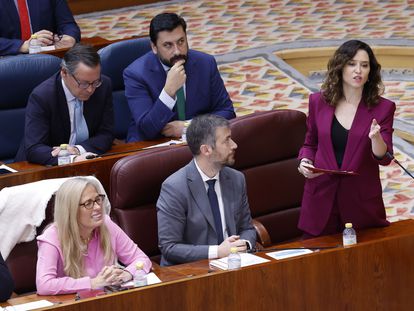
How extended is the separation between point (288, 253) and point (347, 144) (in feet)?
1.73

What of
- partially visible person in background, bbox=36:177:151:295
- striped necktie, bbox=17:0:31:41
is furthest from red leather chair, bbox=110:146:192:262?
striped necktie, bbox=17:0:31:41

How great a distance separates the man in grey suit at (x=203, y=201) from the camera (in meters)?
4.24

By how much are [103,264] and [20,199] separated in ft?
1.36

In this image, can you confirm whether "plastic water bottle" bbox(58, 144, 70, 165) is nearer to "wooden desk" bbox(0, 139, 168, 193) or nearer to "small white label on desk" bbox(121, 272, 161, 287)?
"wooden desk" bbox(0, 139, 168, 193)

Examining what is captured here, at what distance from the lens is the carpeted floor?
7305 mm

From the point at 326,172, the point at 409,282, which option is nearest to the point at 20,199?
the point at 326,172

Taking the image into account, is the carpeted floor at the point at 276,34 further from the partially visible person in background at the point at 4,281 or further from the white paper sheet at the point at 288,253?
the partially visible person in background at the point at 4,281

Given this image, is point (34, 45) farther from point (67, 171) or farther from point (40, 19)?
point (67, 171)

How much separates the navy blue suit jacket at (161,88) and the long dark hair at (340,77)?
0.98 meters

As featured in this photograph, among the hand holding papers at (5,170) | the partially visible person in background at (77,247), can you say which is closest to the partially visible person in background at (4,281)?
the partially visible person in background at (77,247)

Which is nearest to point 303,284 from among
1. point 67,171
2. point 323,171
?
point 323,171

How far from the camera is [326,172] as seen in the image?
4.25 metres

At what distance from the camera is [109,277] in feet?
12.7

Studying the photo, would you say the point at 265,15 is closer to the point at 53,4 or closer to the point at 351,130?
the point at 53,4
